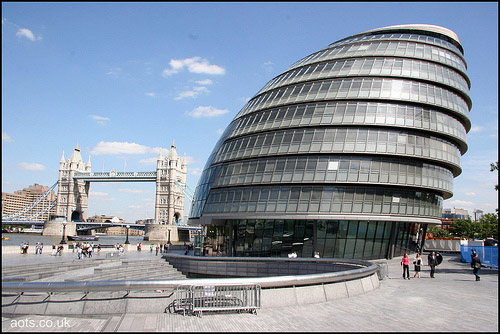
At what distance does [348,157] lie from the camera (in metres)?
37.3

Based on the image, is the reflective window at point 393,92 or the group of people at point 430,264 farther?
the reflective window at point 393,92

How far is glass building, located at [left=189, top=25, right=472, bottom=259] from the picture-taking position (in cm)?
3709

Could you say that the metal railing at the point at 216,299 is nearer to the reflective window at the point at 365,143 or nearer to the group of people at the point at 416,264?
the group of people at the point at 416,264

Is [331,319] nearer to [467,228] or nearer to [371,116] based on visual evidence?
[371,116]

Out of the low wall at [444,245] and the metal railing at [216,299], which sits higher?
the metal railing at [216,299]

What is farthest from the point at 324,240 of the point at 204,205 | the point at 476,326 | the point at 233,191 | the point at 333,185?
the point at 476,326

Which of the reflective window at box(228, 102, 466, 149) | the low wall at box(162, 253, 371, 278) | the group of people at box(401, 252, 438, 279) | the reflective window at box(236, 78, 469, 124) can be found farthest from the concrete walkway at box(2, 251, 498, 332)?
the reflective window at box(236, 78, 469, 124)

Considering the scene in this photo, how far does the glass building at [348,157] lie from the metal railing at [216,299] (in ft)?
77.7

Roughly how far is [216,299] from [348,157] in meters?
26.6

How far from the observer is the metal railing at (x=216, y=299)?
1271 centimetres

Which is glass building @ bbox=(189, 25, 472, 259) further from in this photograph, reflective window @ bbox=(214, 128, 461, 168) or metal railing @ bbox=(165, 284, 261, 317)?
metal railing @ bbox=(165, 284, 261, 317)

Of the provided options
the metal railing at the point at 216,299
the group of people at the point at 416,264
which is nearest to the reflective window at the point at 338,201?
the group of people at the point at 416,264

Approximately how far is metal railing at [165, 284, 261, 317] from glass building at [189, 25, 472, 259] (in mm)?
23672

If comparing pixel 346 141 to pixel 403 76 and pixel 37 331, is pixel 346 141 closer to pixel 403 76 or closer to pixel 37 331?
pixel 403 76
